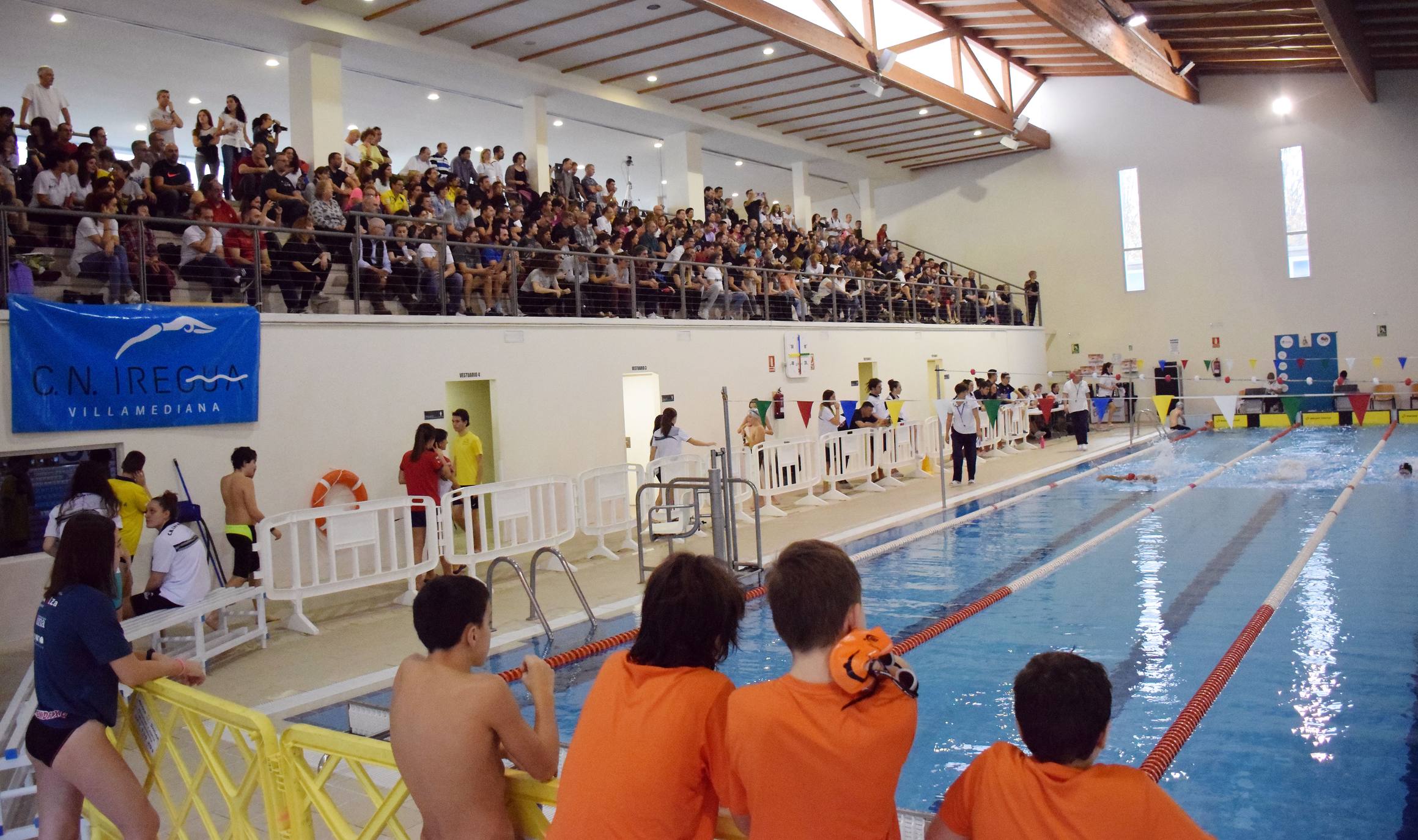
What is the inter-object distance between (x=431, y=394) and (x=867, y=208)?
66.4 feet

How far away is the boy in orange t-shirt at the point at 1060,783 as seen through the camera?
2.05 metres

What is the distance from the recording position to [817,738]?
2.18 metres

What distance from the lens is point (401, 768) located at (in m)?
2.62

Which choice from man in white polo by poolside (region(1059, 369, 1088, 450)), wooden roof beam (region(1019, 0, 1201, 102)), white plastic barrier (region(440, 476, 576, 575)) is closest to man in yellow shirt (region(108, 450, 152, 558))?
white plastic barrier (region(440, 476, 576, 575))

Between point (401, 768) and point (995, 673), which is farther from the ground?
point (401, 768)

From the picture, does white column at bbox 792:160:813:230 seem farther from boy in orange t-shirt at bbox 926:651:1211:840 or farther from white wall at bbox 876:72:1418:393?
boy in orange t-shirt at bbox 926:651:1211:840

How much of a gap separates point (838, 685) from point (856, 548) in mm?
8666

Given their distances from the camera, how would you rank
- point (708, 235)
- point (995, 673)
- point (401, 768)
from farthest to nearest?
1. point (708, 235)
2. point (995, 673)
3. point (401, 768)

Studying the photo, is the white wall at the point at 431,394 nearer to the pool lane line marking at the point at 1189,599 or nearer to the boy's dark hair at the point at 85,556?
the boy's dark hair at the point at 85,556

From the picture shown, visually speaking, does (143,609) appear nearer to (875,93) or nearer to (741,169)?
(875,93)

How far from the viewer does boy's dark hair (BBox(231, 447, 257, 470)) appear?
814 cm

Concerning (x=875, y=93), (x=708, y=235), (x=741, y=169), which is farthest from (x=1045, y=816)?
(x=741, y=169)

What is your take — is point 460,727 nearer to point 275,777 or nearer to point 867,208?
point 275,777

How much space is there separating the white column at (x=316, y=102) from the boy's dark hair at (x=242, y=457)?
24.2ft
